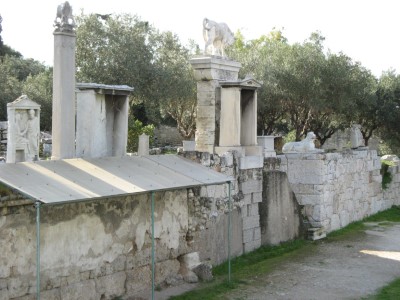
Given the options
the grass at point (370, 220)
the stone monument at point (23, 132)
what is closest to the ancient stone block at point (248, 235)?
the grass at point (370, 220)

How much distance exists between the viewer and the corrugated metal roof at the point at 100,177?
734cm

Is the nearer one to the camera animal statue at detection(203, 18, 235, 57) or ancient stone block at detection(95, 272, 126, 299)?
ancient stone block at detection(95, 272, 126, 299)

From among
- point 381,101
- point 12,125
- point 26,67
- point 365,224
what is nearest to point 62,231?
point 12,125

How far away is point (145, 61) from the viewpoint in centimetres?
2736

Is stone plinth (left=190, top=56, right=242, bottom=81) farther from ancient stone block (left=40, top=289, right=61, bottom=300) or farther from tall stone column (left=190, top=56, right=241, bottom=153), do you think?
ancient stone block (left=40, top=289, right=61, bottom=300)

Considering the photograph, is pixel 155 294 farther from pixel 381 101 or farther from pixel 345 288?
pixel 381 101

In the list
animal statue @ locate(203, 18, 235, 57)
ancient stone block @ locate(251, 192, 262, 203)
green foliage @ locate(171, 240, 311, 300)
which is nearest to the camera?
green foliage @ locate(171, 240, 311, 300)

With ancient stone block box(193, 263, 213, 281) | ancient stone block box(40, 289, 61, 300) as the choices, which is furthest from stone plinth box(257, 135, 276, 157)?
ancient stone block box(40, 289, 61, 300)

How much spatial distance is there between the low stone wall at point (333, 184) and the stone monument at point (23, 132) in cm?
679

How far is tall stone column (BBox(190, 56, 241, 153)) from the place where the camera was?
516 inches

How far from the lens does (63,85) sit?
10797 mm

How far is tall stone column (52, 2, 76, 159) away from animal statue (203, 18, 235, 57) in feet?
11.4

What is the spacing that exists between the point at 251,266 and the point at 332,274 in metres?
1.56

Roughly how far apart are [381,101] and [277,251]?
75.4 feet
